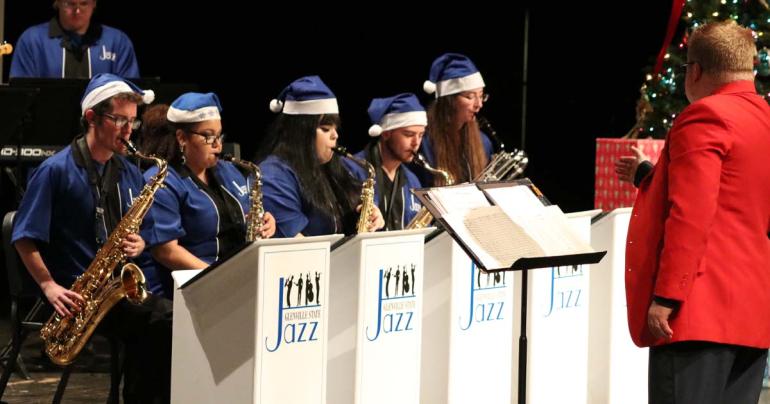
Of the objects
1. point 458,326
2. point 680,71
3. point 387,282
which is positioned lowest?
point 458,326

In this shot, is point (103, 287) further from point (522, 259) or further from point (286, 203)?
point (522, 259)

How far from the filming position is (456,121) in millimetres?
6867

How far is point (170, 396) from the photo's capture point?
4.86 meters

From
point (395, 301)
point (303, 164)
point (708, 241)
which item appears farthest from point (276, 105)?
point (708, 241)

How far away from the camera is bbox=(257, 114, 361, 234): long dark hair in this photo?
5742 millimetres

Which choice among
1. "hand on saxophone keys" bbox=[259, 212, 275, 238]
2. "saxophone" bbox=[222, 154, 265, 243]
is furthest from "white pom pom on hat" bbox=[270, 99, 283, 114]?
"hand on saxophone keys" bbox=[259, 212, 275, 238]

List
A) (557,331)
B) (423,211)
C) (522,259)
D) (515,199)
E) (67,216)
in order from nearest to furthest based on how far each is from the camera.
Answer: (522,259) → (515,199) → (67,216) → (557,331) → (423,211)

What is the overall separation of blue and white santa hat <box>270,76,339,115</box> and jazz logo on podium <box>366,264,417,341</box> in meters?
1.14

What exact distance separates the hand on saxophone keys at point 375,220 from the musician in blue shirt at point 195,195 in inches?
21.8

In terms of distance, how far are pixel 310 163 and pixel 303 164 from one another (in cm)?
3

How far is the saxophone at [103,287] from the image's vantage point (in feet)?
16.2

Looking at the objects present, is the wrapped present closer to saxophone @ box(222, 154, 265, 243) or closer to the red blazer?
saxophone @ box(222, 154, 265, 243)

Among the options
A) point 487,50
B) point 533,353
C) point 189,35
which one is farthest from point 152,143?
point 487,50

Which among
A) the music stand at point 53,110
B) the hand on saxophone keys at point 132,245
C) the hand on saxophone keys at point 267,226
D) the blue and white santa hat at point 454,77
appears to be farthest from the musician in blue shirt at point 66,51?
the hand on saxophone keys at point 132,245
